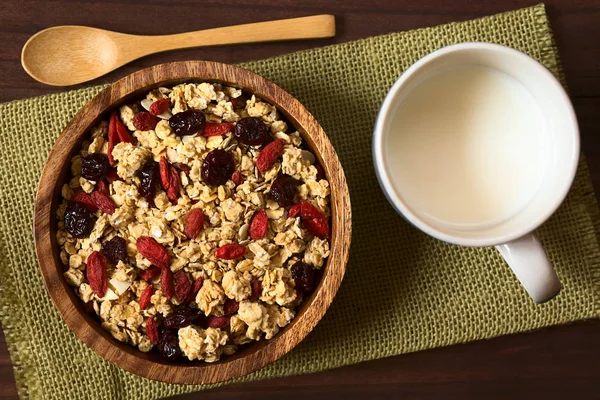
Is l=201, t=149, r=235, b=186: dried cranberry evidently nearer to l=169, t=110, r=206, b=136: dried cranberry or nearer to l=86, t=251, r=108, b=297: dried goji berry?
l=169, t=110, r=206, b=136: dried cranberry

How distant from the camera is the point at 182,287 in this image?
763 mm

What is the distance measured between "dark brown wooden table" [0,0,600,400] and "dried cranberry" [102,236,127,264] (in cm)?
26

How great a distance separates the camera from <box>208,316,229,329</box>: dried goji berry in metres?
0.77

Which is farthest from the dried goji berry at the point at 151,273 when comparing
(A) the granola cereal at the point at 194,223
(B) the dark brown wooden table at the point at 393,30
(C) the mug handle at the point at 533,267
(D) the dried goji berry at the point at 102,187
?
(C) the mug handle at the point at 533,267

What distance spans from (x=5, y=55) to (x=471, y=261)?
708mm

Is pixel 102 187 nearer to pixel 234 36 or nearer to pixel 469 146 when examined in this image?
pixel 234 36

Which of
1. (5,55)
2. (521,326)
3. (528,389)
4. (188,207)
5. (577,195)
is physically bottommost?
(528,389)

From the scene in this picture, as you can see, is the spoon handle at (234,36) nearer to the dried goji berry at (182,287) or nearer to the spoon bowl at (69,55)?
the spoon bowl at (69,55)

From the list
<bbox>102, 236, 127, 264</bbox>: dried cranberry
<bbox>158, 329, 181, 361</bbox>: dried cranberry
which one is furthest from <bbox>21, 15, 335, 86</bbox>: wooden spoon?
<bbox>158, 329, 181, 361</bbox>: dried cranberry

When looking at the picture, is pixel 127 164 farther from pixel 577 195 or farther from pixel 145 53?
pixel 577 195

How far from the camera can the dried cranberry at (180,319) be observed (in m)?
0.76

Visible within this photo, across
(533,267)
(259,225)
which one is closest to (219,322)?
(259,225)

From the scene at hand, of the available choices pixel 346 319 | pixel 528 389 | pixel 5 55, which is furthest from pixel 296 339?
pixel 5 55

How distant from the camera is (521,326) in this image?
2.99 ft
